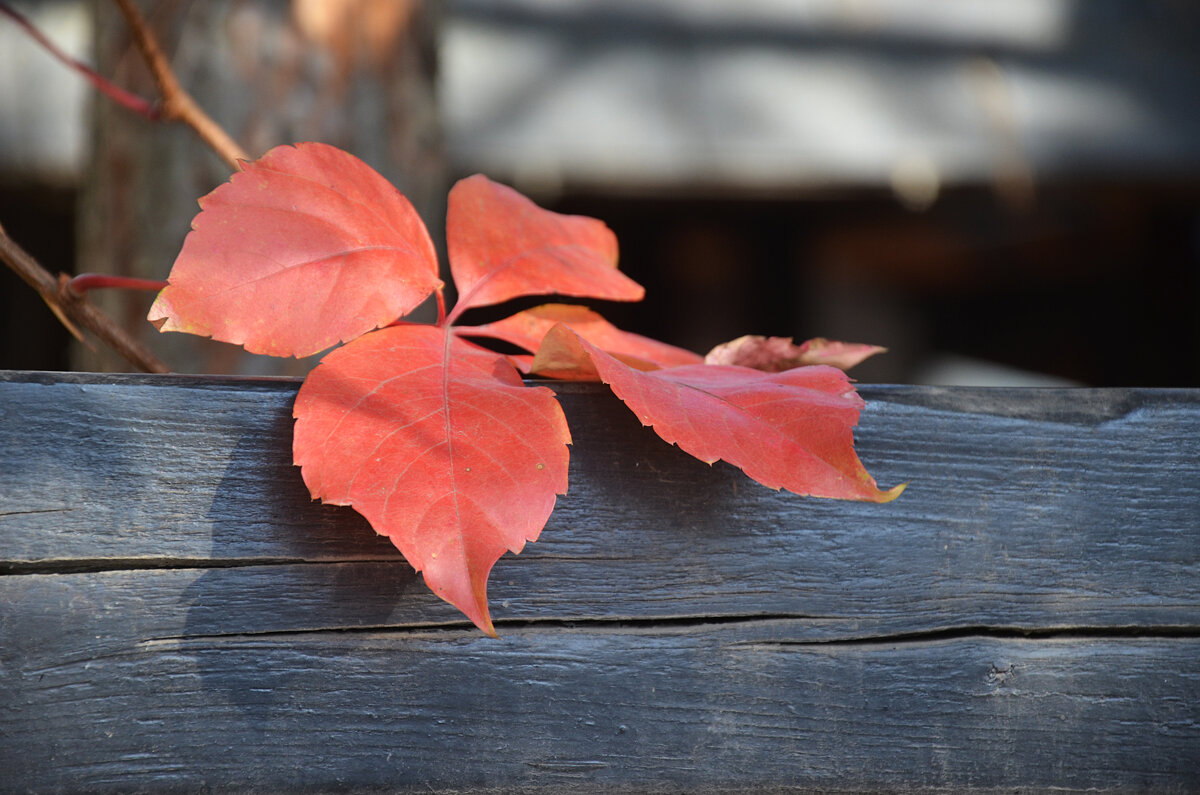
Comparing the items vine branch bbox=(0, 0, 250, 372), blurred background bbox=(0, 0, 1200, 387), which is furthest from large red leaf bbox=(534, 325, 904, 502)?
blurred background bbox=(0, 0, 1200, 387)

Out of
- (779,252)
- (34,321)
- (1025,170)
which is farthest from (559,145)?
(34,321)

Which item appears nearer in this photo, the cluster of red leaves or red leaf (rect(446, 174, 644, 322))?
the cluster of red leaves

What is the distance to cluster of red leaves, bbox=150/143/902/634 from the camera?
11.6 inches

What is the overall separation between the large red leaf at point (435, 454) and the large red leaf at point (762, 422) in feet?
0.10

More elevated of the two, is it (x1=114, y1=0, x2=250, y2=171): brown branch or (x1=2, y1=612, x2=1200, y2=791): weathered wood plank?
(x1=114, y1=0, x2=250, y2=171): brown branch

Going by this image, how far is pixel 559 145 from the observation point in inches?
74.4

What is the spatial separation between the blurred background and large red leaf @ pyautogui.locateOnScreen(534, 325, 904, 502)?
1.53m

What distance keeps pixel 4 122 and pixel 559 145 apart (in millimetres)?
1121

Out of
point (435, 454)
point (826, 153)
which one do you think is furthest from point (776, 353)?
→ point (826, 153)

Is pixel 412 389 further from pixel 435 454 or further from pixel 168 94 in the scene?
pixel 168 94

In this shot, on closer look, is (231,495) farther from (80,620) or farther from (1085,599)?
(1085,599)

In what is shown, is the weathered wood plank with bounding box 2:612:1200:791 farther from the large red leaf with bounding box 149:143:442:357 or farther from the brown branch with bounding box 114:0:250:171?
the brown branch with bounding box 114:0:250:171

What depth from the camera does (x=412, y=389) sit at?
0.32 m

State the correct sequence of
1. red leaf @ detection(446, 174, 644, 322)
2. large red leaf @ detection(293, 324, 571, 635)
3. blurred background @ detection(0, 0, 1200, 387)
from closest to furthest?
large red leaf @ detection(293, 324, 571, 635) → red leaf @ detection(446, 174, 644, 322) → blurred background @ detection(0, 0, 1200, 387)
